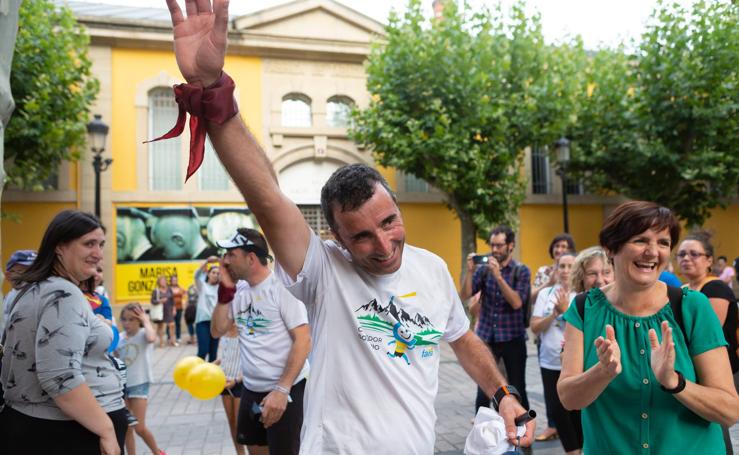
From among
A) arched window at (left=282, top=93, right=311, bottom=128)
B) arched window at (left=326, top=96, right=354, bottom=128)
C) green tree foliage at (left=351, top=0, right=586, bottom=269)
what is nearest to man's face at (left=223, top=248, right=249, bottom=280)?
green tree foliage at (left=351, top=0, right=586, bottom=269)

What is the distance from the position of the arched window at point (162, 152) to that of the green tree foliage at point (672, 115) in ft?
38.8

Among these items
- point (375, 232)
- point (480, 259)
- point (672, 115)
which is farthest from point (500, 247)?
point (672, 115)

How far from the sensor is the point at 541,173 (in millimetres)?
19453

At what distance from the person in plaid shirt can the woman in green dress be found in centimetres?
318

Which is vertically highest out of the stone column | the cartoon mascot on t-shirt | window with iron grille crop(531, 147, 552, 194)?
window with iron grille crop(531, 147, 552, 194)

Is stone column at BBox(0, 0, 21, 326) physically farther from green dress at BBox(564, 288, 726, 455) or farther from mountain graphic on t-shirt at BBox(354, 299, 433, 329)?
green dress at BBox(564, 288, 726, 455)

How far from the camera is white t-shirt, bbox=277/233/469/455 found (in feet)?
6.10

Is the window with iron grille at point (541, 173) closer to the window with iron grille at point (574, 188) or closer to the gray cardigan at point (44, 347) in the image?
the window with iron grille at point (574, 188)

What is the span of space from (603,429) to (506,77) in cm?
1387

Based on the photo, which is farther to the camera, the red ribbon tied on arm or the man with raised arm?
the man with raised arm

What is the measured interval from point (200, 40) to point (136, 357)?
4.60 m

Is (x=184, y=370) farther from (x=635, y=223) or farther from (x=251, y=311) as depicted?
(x=635, y=223)

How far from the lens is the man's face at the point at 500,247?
6020mm

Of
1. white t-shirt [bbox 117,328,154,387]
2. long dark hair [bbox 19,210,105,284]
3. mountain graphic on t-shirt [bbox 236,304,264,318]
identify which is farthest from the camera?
white t-shirt [bbox 117,328,154,387]
